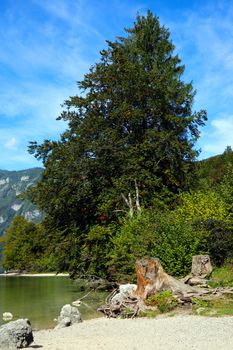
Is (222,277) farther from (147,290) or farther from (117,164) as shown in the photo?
(117,164)

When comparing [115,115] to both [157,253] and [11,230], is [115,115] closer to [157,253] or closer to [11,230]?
[157,253]

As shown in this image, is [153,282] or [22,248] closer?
[153,282]

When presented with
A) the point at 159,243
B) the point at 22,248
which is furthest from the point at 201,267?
the point at 22,248

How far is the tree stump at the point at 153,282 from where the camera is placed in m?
16.4

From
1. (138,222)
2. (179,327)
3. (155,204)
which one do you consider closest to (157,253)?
(138,222)

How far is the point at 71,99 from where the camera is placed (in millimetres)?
31438

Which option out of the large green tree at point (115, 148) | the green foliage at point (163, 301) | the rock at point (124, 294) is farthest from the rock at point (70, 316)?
the large green tree at point (115, 148)

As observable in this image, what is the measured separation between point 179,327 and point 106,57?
77.2ft

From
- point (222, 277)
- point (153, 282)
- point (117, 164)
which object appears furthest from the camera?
point (117, 164)

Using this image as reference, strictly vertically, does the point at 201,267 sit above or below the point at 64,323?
above

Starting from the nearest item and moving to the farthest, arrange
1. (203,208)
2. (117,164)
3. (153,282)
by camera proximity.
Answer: (153,282) → (203,208) → (117,164)

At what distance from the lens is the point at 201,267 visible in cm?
1889

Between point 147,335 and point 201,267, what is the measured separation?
25.6ft

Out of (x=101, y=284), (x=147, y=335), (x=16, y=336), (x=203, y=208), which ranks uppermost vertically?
(x=203, y=208)
